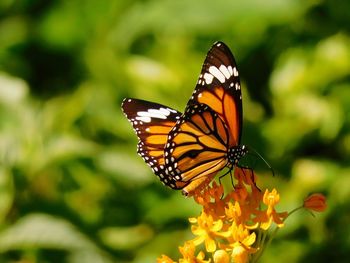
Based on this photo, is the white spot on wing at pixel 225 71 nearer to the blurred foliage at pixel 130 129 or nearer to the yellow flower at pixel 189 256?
the yellow flower at pixel 189 256

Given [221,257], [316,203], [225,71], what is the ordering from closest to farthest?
[221,257], [316,203], [225,71]

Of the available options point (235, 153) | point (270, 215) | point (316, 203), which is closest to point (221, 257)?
point (270, 215)

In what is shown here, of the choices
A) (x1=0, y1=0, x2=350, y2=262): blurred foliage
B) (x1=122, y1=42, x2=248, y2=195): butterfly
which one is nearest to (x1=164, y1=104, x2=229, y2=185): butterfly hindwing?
(x1=122, y1=42, x2=248, y2=195): butterfly

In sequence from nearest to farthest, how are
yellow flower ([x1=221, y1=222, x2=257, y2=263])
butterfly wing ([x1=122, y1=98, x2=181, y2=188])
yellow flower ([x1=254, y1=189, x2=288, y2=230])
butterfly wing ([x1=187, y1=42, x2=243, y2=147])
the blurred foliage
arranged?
yellow flower ([x1=221, y1=222, x2=257, y2=263]) → yellow flower ([x1=254, y1=189, x2=288, y2=230]) → butterfly wing ([x1=187, y1=42, x2=243, y2=147]) → butterfly wing ([x1=122, y1=98, x2=181, y2=188]) → the blurred foliage

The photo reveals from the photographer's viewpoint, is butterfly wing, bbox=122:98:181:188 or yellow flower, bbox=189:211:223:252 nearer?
yellow flower, bbox=189:211:223:252

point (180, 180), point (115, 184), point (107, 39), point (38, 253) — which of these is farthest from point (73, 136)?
point (180, 180)

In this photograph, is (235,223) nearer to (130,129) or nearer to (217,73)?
(217,73)

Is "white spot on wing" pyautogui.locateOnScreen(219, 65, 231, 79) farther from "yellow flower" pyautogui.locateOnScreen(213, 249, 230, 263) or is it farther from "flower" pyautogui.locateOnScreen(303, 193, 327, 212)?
"yellow flower" pyautogui.locateOnScreen(213, 249, 230, 263)
